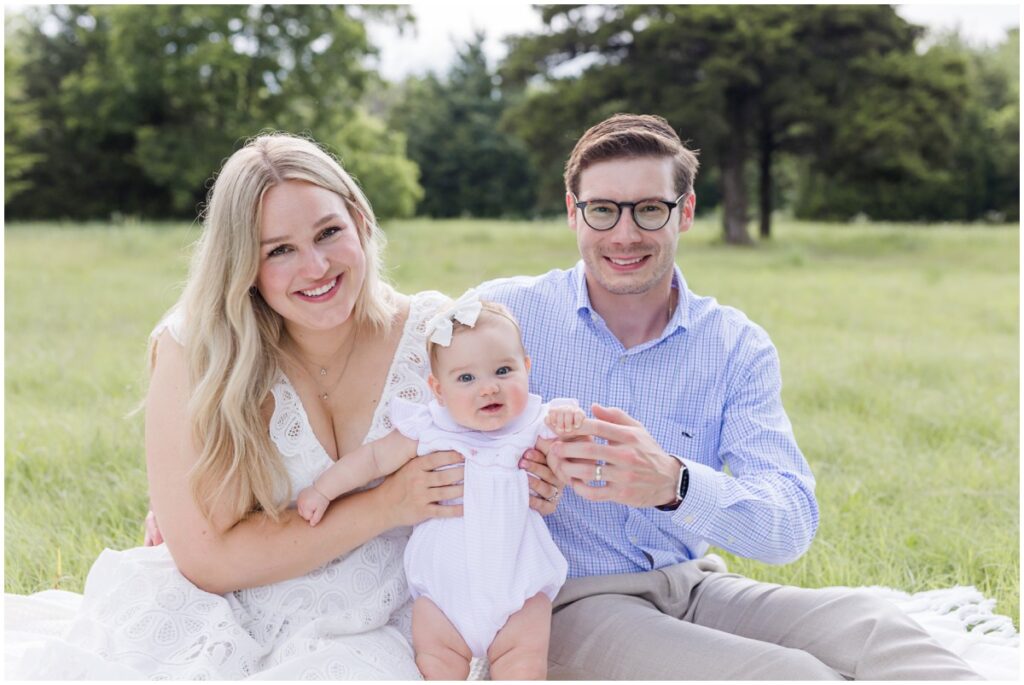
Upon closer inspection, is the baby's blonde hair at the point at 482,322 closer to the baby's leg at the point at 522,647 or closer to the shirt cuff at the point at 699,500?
the shirt cuff at the point at 699,500

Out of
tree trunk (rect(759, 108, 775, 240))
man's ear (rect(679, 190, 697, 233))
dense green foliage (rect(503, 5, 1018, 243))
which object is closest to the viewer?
man's ear (rect(679, 190, 697, 233))

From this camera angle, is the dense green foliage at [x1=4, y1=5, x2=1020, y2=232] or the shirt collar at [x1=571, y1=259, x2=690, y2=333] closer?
the shirt collar at [x1=571, y1=259, x2=690, y2=333]

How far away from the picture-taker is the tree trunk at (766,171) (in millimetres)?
22703

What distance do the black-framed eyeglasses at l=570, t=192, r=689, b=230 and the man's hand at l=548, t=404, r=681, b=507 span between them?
676mm

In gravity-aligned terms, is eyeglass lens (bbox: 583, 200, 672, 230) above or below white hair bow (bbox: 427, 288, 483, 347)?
above

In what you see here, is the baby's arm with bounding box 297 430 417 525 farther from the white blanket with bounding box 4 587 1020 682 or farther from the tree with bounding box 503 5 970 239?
the tree with bounding box 503 5 970 239

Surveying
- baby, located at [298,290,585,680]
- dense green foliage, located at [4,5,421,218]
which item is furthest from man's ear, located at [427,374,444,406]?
dense green foliage, located at [4,5,421,218]

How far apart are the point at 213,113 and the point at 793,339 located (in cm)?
2254

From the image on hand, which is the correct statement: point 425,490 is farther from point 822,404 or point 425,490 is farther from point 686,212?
point 822,404

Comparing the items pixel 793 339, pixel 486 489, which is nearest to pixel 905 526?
pixel 486 489

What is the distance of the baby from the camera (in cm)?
245

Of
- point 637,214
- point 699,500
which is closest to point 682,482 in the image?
point 699,500

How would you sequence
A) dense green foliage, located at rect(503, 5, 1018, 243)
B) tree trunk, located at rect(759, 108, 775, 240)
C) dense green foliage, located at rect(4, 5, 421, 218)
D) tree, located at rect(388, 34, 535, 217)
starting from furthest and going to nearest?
tree, located at rect(388, 34, 535, 217), dense green foliage, located at rect(4, 5, 421, 218), tree trunk, located at rect(759, 108, 775, 240), dense green foliage, located at rect(503, 5, 1018, 243)

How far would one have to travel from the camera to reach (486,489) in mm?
2500
